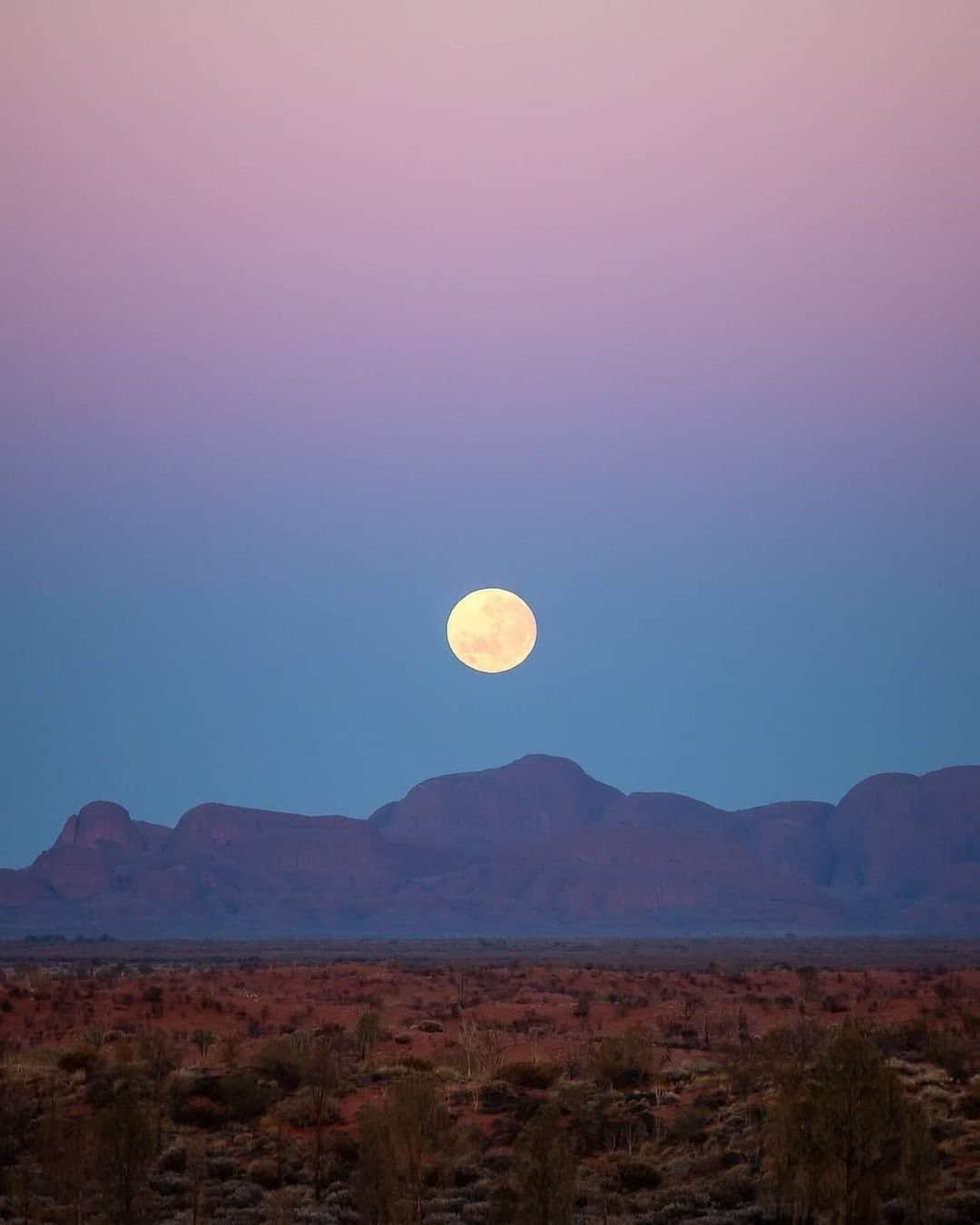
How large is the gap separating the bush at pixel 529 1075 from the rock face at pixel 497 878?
4609 inches

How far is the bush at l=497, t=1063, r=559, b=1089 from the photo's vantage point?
26.8m

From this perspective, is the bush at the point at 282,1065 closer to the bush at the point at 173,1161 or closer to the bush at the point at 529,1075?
the bush at the point at 529,1075

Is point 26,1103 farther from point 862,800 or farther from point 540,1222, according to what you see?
point 862,800

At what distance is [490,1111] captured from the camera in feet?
81.9

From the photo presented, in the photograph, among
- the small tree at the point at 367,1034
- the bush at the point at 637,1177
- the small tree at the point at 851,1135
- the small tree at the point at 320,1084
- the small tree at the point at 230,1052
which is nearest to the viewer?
the small tree at the point at 851,1135

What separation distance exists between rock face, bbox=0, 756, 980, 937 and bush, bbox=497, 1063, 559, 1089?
117 meters

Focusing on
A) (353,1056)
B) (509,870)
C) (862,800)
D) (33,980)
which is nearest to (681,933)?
(509,870)

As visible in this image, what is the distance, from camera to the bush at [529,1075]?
26797 millimetres

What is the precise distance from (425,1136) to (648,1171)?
3.22 meters

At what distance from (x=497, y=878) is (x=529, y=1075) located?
135 m

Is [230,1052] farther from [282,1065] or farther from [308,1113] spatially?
[308,1113]

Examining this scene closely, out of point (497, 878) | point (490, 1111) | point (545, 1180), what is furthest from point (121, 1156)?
point (497, 878)

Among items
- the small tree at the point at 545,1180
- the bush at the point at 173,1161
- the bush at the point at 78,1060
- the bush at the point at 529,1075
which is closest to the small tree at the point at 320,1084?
the bush at the point at 173,1161

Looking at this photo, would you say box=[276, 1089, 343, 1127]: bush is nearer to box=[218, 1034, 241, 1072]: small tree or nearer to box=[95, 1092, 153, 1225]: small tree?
box=[218, 1034, 241, 1072]: small tree
